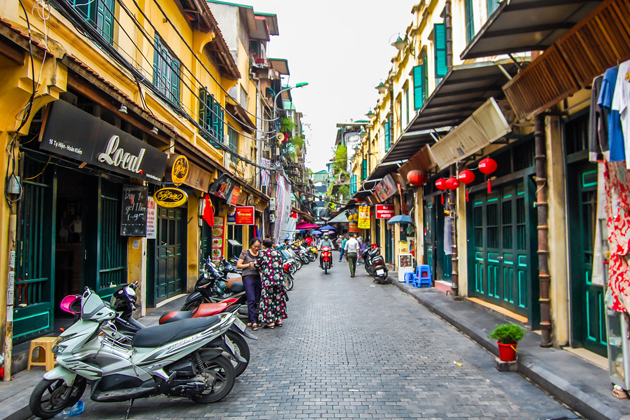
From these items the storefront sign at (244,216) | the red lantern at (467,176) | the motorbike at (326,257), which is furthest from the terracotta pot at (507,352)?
the motorbike at (326,257)

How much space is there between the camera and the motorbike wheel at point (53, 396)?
4.32 m

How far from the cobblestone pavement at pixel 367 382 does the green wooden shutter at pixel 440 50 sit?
568cm

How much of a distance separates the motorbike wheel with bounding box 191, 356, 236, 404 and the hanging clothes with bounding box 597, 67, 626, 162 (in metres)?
4.37

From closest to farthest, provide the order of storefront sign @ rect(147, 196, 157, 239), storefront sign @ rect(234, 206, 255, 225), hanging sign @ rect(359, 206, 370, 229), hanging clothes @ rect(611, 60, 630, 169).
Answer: hanging clothes @ rect(611, 60, 630, 169), storefront sign @ rect(147, 196, 157, 239), storefront sign @ rect(234, 206, 255, 225), hanging sign @ rect(359, 206, 370, 229)

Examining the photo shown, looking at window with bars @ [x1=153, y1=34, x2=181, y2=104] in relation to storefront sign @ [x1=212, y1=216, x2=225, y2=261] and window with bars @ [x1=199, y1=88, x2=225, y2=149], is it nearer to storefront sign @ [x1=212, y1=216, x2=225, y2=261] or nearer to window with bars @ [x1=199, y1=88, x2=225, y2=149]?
window with bars @ [x1=199, y1=88, x2=225, y2=149]

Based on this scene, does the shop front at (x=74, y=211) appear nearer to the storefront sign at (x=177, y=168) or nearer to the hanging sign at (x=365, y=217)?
the storefront sign at (x=177, y=168)

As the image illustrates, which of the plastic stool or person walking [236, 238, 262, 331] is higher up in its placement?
person walking [236, 238, 262, 331]

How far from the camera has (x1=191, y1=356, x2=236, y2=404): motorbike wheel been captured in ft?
15.7

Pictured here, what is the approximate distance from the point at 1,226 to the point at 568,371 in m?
6.87

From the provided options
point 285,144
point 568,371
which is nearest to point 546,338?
point 568,371

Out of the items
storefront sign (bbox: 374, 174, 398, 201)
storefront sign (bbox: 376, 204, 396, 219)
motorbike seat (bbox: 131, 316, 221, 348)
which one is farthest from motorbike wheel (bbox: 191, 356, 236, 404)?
storefront sign (bbox: 376, 204, 396, 219)

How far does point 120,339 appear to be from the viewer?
5035mm

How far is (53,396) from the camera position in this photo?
14.7 feet

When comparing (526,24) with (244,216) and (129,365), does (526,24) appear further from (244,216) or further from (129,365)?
(244,216)
